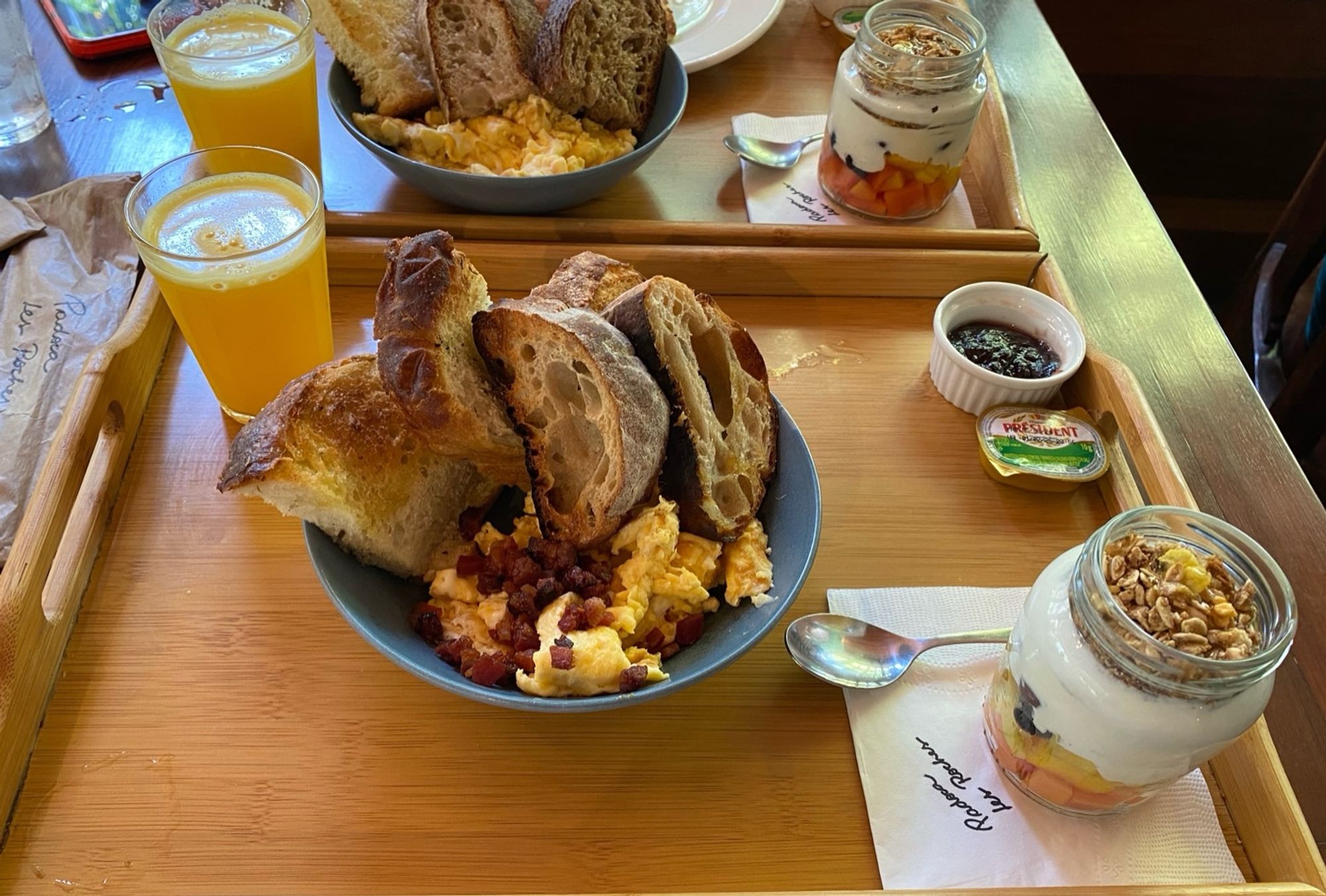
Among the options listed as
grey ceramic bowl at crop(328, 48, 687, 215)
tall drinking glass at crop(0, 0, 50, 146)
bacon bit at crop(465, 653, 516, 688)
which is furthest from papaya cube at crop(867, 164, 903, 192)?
tall drinking glass at crop(0, 0, 50, 146)

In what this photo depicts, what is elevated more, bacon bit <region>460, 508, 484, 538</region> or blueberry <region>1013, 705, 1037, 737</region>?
bacon bit <region>460, 508, 484, 538</region>

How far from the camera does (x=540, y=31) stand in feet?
5.59

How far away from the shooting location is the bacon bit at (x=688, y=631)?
109 cm

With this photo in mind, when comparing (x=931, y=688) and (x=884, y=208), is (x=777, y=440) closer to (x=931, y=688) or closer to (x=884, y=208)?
(x=931, y=688)

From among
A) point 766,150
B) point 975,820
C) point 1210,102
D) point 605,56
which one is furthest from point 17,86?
point 1210,102

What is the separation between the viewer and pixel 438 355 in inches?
43.1

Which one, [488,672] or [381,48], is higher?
[381,48]

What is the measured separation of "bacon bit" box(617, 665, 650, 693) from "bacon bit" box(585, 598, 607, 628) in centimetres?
6

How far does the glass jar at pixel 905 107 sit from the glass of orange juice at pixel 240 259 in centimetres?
92

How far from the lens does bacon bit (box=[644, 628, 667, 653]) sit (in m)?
1.08

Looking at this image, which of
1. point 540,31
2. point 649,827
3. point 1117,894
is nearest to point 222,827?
point 649,827

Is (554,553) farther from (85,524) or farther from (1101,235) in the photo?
(1101,235)

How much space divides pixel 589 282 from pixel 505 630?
18.5 inches

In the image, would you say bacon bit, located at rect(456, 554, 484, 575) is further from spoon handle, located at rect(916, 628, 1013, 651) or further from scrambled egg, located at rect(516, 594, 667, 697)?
spoon handle, located at rect(916, 628, 1013, 651)
